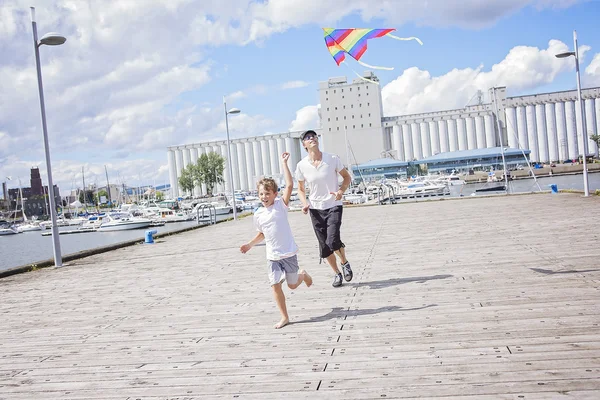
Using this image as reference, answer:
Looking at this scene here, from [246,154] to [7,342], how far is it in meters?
165

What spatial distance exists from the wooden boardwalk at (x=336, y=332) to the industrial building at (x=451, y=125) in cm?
12969

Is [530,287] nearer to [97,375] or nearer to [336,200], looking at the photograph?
[336,200]

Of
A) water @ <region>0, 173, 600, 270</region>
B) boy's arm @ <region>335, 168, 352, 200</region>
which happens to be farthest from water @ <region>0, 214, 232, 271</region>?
boy's arm @ <region>335, 168, 352, 200</region>

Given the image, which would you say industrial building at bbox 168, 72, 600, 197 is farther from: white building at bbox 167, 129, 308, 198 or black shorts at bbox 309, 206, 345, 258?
black shorts at bbox 309, 206, 345, 258

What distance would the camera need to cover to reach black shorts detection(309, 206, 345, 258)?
742 cm

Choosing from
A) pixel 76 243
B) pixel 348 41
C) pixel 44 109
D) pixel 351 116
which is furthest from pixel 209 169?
pixel 348 41

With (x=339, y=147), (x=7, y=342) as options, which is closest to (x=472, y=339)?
(x=7, y=342)

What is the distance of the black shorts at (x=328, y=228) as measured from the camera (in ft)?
24.3

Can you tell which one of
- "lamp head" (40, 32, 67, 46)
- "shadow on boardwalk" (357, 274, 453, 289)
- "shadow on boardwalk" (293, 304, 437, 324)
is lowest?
"shadow on boardwalk" (357, 274, 453, 289)

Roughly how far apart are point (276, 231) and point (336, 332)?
4.04 feet


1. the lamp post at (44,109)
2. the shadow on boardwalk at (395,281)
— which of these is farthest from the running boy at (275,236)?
the lamp post at (44,109)

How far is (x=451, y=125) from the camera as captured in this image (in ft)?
504

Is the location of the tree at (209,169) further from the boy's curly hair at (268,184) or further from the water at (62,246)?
the boy's curly hair at (268,184)

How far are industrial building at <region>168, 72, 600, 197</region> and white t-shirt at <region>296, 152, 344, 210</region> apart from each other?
130927 millimetres
